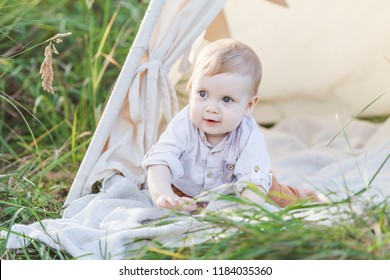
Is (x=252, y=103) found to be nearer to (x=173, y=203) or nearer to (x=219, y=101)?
(x=219, y=101)

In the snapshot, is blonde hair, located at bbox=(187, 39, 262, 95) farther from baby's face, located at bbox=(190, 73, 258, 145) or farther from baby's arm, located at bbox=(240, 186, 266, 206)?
baby's arm, located at bbox=(240, 186, 266, 206)

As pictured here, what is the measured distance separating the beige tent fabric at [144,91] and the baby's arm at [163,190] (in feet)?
0.87

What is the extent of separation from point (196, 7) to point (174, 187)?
0.66 metres

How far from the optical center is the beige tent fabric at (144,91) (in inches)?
112

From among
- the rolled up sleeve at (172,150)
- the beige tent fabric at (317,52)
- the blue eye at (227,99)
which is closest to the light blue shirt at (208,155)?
the rolled up sleeve at (172,150)

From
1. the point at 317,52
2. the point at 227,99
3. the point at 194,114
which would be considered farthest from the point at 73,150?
the point at 317,52

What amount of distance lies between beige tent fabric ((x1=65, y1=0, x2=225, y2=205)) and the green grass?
163 mm

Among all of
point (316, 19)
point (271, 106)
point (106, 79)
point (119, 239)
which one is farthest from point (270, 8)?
point (119, 239)

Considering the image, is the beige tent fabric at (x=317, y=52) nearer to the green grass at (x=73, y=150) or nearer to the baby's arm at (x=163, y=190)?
the green grass at (x=73, y=150)

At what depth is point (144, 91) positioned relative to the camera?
2.95 m

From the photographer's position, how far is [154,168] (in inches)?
105

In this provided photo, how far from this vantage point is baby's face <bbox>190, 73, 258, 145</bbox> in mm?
2592

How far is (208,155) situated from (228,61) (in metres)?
0.34

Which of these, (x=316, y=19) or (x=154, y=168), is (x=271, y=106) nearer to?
(x=316, y=19)
